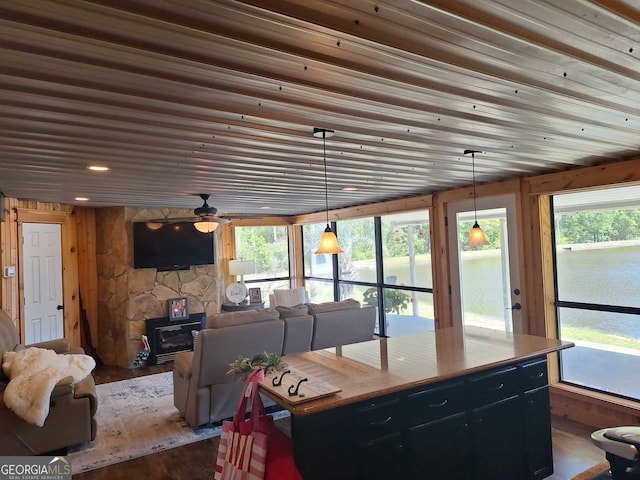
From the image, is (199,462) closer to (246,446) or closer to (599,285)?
(246,446)

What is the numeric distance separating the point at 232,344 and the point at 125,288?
3.42 m

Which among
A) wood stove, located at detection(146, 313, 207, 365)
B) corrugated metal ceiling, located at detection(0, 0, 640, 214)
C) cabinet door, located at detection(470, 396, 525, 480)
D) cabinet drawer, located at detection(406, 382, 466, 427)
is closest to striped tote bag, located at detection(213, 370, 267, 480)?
cabinet drawer, located at detection(406, 382, 466, 427)

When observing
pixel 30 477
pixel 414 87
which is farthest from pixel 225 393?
pixel 414 87

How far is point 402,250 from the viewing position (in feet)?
20.8

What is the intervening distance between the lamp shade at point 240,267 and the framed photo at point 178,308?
1212 mm

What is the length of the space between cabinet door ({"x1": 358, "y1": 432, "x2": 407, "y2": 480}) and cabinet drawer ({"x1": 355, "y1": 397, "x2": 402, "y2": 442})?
0.12 ft

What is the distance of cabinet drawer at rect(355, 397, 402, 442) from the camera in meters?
2.11

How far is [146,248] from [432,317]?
4472 mm

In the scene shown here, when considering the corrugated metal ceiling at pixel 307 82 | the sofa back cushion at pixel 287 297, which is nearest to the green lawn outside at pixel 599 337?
the corrugated metal ceiling at pixel 307 82

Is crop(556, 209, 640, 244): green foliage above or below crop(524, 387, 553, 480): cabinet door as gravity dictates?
above

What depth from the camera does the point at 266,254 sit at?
8.71m

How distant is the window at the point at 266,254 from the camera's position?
8461 mm

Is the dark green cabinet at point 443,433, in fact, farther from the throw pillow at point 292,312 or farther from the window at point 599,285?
the throw pillow at point 292,312

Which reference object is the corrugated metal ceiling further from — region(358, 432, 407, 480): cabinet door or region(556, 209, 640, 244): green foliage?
region(358, 432, 407, 480): cabinet door
